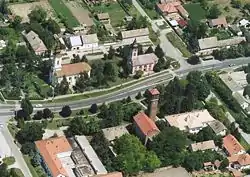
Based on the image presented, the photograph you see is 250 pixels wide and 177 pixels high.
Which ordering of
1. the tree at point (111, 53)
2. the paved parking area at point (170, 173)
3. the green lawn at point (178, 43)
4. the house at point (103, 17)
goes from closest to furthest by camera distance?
the paved parking area at point (170, 173) → the tree at point (111, 53) → the green lawn at point (178, 43) → the house at point (103, 17)

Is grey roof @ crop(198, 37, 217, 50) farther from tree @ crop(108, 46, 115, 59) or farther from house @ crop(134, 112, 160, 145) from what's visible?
house @ crop(134, 112, 160, 145)

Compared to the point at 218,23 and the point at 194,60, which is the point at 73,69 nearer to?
the point at 194,60

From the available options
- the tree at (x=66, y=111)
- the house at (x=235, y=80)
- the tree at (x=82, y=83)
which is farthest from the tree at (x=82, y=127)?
the house at (x=235, y=80)

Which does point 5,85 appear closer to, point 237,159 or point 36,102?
point 36,102

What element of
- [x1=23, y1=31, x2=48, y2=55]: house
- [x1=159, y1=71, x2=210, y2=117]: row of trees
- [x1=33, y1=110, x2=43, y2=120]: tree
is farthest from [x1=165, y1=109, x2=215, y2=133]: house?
[x1=23, y1=31, x2=48, y2=55]: house

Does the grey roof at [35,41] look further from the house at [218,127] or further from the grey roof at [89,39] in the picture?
the house at [218,127]

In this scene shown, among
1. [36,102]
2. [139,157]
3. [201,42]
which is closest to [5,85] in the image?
[36,102]
